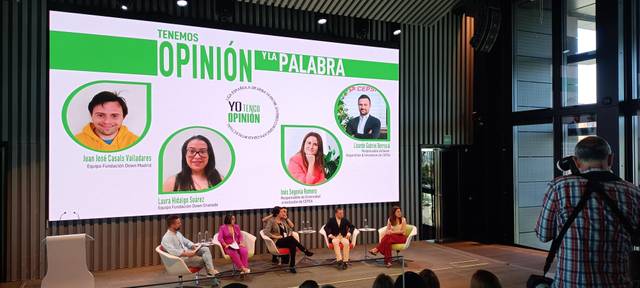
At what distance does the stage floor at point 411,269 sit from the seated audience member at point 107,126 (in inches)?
77.5

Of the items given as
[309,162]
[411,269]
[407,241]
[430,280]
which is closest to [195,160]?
[309,162]

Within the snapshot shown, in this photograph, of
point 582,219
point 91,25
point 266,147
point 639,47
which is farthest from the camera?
point 266,147

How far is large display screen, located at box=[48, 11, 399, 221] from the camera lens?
23.1 feet

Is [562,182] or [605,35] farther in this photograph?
[605,35]

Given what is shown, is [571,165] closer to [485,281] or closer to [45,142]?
[485,281]

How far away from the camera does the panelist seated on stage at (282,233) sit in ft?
24.1

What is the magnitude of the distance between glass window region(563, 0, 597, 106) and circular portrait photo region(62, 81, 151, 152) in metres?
7.38

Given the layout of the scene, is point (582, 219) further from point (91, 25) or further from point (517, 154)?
point (517, 154)

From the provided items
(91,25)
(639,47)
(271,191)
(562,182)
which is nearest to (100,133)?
(91,25)

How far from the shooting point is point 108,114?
23.9 feet

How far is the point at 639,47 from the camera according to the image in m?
7.67

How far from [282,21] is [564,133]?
18.3 ft

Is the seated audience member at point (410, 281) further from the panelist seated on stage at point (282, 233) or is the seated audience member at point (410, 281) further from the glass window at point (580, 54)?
the glass window at point (580, 54)

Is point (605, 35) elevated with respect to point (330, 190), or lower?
elevated
